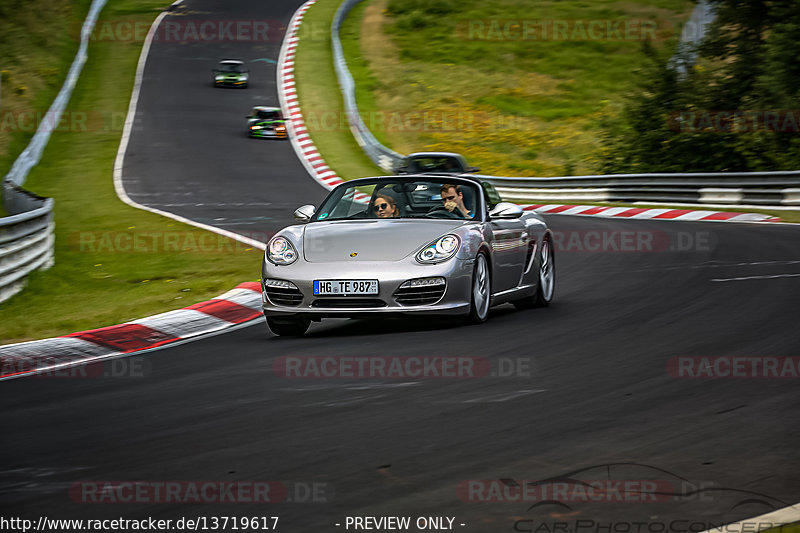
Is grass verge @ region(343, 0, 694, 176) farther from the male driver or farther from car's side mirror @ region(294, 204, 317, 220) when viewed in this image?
car's side mirror @ region(294, 204, 317, 220)

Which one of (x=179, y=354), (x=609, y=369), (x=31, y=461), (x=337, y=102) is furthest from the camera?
(x=337, y=102)

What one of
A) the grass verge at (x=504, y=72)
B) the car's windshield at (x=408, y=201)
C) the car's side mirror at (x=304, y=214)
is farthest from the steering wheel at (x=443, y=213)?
the grass verge at (x=504, y=72)

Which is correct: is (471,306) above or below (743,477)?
below

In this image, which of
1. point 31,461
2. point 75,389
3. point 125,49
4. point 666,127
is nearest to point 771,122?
point 666,127

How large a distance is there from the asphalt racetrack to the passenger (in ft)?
3.10

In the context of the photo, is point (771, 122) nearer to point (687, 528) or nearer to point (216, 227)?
point (216, 227)

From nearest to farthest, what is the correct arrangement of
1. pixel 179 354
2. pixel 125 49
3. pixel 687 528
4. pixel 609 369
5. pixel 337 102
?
pixel 687 528 < pixel 609 369 < pixel 179 354 < pixel 337 102 < pixel 125 49

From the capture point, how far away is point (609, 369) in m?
7.02

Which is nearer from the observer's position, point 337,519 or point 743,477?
point 337,519

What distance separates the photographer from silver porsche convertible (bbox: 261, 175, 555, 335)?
29.2 ft

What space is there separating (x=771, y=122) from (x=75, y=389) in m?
22.1

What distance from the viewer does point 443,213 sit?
9.88 m

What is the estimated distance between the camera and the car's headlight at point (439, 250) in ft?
29.6

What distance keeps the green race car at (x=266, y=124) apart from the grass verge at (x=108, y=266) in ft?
24.6
